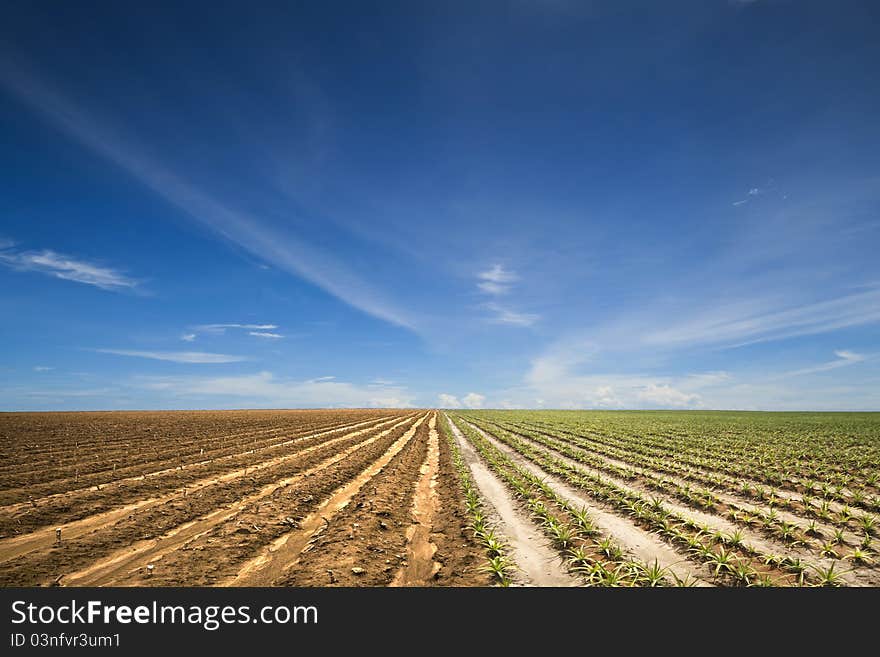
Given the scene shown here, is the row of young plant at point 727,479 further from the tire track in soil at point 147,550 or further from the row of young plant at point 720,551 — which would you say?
the tire track in soil at point 147,550

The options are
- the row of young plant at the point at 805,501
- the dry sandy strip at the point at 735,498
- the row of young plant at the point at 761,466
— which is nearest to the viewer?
the dry sandy strip at the point at 735,498

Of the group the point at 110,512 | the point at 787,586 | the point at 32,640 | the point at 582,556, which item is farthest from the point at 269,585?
the point at 787,586

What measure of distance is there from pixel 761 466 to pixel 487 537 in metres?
15.8

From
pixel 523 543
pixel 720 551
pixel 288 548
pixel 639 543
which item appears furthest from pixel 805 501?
pixel 288 548

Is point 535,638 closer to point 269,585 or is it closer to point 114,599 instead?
point 269,585

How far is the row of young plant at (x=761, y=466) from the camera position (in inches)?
503

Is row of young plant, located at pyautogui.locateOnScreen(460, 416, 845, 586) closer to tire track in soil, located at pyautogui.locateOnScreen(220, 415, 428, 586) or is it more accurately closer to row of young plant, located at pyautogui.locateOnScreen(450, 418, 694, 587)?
row of young plant, located at pyautogui.locateOnScreen(450, 418, 694, 587)

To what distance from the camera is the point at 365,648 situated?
457 cm

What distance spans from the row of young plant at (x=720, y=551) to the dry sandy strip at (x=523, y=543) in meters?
2.77

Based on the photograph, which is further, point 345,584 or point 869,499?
point 869,499

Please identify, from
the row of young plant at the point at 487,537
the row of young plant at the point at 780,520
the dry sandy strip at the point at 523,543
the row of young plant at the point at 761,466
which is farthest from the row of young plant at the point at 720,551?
the row of young plant at the point at 761,466

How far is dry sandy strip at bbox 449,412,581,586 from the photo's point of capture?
6781 millimetres

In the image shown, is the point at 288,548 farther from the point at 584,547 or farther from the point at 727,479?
the point at 727,479

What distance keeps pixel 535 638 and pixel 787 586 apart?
493 cm
